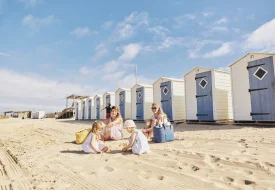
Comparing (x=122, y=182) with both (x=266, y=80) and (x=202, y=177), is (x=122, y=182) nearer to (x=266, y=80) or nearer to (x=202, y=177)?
(x=202, y=177)

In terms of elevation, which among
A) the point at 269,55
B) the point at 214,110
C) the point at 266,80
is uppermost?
the point at 269,55

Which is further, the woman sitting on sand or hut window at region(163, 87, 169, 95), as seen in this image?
hut window at region(163, 87, 169, 95)

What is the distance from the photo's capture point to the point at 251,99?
9039mm

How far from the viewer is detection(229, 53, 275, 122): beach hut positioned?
8.35 meters

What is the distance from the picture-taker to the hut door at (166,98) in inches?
506

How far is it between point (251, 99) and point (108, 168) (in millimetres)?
8120

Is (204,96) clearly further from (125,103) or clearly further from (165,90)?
(125,103)

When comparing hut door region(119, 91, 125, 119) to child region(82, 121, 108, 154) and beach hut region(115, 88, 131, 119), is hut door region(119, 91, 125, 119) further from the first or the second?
child region(82, 121, 108, 154)

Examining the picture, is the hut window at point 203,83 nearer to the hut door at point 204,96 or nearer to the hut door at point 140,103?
the hut door at point 204,96

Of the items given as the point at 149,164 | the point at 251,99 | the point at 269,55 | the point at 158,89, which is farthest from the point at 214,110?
the point at 149,164

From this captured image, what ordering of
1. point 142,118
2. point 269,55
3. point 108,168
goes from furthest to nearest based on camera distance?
1. point 142,118
2. point 269,55
3. point 108,168

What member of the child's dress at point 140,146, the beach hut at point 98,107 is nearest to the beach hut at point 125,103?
the beach hut at point 98,107

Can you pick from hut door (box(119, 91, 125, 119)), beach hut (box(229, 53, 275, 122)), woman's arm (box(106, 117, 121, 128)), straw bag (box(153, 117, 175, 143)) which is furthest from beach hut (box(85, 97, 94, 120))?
straw bag (box(153, 117, 175, 143))

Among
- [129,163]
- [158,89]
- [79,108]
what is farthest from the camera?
[79,108]
